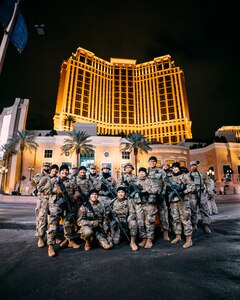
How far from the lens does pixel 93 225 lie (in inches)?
163

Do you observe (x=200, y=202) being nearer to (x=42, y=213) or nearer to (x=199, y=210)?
(x=199, y=210)

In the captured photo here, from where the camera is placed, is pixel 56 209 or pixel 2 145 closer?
pixel 56 209

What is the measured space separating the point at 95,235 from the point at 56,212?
108cm

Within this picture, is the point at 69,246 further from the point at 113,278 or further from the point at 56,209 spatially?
the point at 113,278

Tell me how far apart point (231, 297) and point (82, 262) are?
234 cm

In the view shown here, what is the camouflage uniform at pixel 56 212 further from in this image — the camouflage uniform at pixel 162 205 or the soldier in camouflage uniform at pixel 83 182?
the camouflage uniform at pixel 162 205

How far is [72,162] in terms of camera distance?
32.9 m

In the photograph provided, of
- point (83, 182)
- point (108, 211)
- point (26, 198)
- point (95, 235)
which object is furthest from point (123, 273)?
point (26, 198)

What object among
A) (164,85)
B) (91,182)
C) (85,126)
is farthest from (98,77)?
(91,182)

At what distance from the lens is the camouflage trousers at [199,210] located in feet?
17.8

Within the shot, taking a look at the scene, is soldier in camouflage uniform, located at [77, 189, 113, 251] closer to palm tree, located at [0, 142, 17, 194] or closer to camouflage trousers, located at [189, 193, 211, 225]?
camouflage trousers, located at [189, 193, 211, 225]

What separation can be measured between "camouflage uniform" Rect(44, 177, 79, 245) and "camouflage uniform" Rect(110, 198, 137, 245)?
103 centimetres

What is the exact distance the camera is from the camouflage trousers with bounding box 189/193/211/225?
5414 mm

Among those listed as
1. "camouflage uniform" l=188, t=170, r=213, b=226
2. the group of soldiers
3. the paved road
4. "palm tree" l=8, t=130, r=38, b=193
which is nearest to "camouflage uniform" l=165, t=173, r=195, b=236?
the group of soldiers
